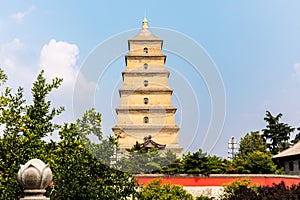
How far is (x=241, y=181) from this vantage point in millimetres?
20359

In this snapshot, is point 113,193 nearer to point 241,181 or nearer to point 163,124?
point 241,181

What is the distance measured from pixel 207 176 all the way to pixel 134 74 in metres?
15.2

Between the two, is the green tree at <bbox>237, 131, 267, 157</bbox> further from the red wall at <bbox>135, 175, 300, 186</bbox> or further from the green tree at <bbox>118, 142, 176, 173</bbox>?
the red wall at <bbox>135, 175, 300, 186</bbox>

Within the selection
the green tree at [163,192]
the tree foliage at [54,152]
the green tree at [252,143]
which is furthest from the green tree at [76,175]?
the green tree at [252,143]

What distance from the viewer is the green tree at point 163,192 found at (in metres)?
18.6

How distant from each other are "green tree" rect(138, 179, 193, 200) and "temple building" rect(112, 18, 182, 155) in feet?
43.6

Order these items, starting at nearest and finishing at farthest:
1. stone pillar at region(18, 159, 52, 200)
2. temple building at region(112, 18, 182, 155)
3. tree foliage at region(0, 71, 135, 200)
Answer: stone pillar at region(18, 159, 52, 200)
tree foliage at region(0, 71, 135, 200)
temple building at region(112, 18, 182, 155)

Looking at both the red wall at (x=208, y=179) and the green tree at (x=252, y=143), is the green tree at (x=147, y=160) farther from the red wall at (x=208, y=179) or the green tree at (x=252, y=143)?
the green tree at (x=252, y=143)

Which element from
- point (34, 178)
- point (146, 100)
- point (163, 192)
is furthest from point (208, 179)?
point (146, 100)

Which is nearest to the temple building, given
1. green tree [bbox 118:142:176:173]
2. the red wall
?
green tree [bbox 118:142:176:173]

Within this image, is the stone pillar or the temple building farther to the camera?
the temple building

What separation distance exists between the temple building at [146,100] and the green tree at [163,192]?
13.3 m

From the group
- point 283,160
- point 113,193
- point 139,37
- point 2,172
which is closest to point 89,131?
point 113,193

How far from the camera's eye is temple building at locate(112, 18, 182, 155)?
33.6 meters
